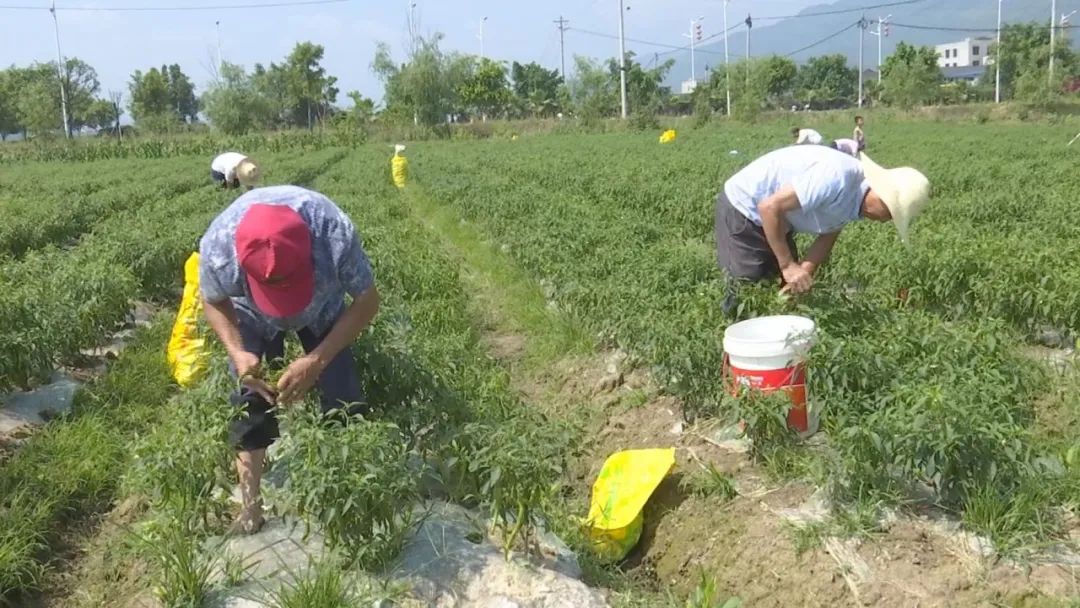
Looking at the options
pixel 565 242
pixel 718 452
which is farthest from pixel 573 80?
pixel 718 452

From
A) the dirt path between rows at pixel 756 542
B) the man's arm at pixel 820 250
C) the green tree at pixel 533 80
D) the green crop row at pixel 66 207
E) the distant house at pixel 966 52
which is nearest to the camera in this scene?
the dirt path between rows at pixel 756 542

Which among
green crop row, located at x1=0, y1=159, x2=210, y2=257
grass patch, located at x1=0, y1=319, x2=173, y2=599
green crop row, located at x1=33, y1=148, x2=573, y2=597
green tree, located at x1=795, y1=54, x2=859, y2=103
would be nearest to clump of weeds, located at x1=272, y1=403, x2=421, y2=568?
green crop row, located at x1=33, y1=148, x2=573, y2=597

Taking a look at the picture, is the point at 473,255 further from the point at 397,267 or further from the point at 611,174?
the point at 611,174

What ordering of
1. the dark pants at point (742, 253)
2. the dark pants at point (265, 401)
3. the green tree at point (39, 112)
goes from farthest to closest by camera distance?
the green tree at point (39, 112), the dark pants at point (742, 253), the dark pants at point (265, 401)

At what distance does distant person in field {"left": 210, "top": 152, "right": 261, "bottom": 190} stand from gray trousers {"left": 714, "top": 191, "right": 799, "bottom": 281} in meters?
2.80

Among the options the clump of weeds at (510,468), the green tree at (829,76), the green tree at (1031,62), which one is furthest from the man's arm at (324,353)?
the green tree at (829,76)

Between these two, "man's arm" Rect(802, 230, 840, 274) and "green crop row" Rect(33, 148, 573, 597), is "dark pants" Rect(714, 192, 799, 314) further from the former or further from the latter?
"green crop row" Rect(33, 148, 573, 597)

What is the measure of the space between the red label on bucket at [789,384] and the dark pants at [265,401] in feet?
5.71

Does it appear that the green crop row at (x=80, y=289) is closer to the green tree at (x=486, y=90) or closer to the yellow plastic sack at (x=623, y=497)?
the yellow plastic sack at (x=623, y=497)

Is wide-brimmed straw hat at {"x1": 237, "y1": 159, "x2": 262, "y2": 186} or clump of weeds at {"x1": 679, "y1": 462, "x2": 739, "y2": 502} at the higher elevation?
wide-brimmed straw hat at {"x1": 237, "y1": 159, "x2": 262, "y2": 186}

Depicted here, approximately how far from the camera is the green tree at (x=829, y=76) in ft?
321

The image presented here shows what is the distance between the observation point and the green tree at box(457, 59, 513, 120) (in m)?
69.2

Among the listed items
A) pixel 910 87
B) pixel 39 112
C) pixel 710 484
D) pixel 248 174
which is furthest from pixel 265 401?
pixel 39 112

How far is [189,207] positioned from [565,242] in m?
7.59
